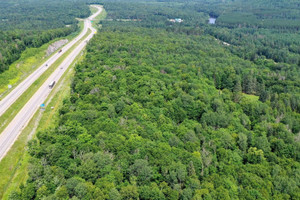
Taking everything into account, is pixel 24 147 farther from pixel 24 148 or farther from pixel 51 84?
pixel 51 84

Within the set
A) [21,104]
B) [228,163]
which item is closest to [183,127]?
[228,163]

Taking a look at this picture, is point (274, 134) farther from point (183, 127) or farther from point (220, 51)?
point (220, 51)

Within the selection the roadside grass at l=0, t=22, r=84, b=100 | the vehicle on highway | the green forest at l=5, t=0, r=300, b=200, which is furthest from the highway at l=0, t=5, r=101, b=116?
the green forest at l=5, t=0, r=300, b=200

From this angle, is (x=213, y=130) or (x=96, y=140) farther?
(x=213, y=130)

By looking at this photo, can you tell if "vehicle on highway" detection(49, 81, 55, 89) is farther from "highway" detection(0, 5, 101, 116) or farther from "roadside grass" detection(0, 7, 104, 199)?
"highway" detection(0, 5, 101, 116)

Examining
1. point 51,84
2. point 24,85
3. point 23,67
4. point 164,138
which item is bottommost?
point 164,138

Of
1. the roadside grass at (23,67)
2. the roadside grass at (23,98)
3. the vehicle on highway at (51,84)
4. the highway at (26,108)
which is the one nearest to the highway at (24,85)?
the highway at (26,108)

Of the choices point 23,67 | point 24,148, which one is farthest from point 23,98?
point 23,67
